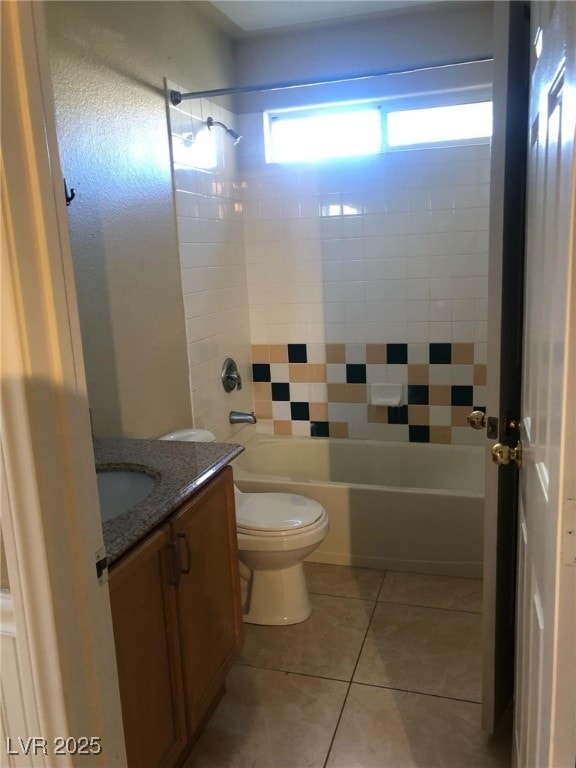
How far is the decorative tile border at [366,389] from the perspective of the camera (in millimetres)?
3268

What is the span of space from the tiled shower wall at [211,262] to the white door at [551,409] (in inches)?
70.4

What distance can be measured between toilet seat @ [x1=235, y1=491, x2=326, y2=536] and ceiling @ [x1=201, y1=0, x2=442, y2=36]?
220 cm

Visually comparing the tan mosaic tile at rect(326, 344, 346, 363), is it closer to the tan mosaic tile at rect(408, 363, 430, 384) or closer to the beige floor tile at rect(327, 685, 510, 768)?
the tan mosaic tile at rect(408, 363, 430, 384)

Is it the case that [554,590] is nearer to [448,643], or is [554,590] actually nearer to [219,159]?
[448,643]

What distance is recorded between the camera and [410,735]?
1.85 m

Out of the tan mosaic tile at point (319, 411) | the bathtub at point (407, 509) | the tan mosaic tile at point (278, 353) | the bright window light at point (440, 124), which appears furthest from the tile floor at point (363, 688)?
the bright window light at point (440, 124)

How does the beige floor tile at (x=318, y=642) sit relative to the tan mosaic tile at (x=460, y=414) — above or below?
below

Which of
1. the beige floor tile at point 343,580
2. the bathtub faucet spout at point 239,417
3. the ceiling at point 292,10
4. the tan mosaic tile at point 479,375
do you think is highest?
the ceiling at point 292,10

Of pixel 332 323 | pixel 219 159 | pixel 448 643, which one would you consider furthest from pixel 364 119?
pixel 448 643

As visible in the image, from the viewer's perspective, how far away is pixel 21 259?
2.87ft

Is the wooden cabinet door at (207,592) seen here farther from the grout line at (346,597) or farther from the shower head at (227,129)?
the shower head at (227,129)

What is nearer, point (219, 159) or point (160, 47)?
point (160, 47)

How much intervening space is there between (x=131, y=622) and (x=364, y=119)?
9.04 ft

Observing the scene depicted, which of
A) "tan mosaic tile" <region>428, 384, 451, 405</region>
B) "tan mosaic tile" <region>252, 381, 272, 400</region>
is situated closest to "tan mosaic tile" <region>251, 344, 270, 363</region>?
"tan mosaic tile" <region>252, 381, 272, 400</region>
